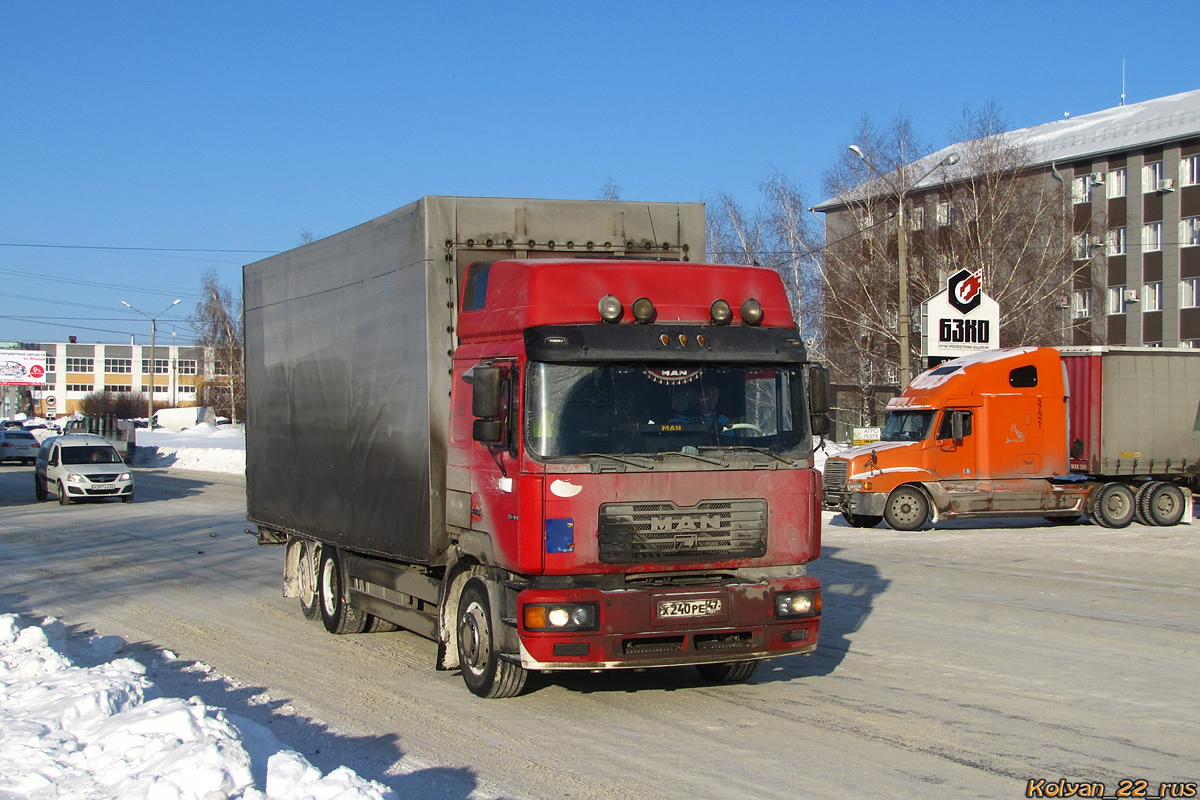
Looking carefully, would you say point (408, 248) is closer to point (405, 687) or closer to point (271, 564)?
point (405, 687)

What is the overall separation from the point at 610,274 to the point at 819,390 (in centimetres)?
174

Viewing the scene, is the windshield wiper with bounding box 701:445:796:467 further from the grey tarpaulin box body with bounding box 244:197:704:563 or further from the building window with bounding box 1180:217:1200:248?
the building window with bounding box 1180:217:1200:248

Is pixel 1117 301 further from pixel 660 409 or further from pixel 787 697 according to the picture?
pixel 660 409

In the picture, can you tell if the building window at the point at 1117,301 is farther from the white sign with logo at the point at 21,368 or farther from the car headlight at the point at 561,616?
the white sign with logo at the point at 21,368

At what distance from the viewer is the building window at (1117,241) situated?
53406mm

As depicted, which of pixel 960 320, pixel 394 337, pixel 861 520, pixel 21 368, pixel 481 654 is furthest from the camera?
pixel 21 368

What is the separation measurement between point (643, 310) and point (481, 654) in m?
2.71

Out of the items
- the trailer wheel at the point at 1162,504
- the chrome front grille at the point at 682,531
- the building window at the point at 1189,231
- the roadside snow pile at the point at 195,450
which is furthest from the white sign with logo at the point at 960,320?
the roadside snow pile at the point at 195,450

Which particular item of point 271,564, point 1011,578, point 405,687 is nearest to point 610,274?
point 405,687

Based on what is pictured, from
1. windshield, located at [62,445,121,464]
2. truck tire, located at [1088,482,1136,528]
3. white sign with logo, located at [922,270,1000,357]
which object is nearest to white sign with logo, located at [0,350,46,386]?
windshield, located at [62,445,121,464]

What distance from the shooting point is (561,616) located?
7.11 meters

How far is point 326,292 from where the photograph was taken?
34.3 ft

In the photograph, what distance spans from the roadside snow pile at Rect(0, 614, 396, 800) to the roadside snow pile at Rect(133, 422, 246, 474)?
134ft

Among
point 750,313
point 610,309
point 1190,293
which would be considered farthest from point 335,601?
point 1190,293
